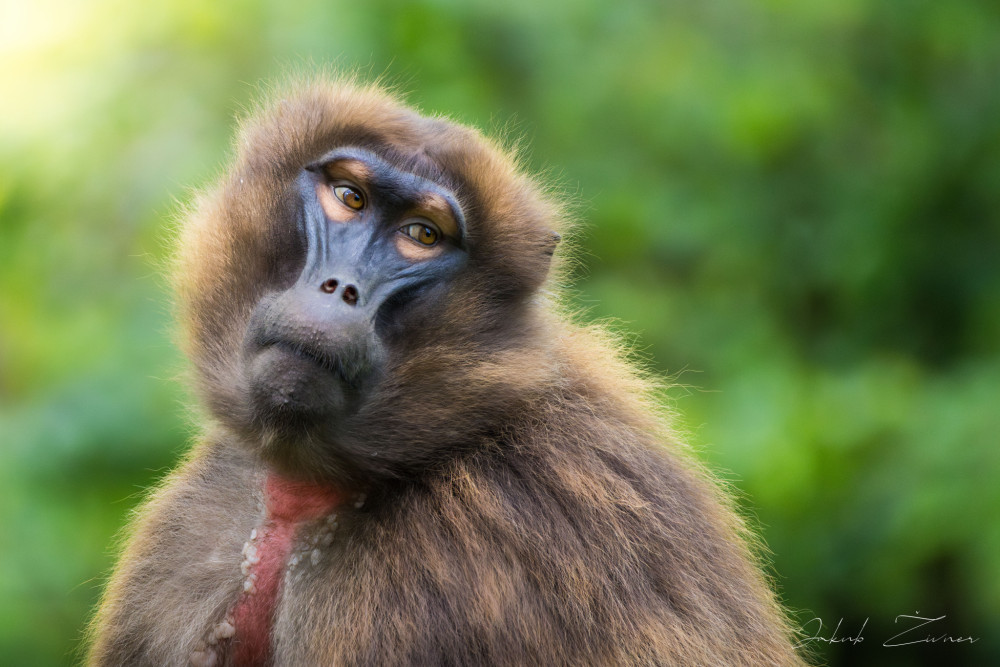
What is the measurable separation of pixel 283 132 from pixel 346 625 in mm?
1627

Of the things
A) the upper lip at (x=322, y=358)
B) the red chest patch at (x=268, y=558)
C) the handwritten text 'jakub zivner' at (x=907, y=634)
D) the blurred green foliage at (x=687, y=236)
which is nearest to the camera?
the upper lip at (x=322, y=358)

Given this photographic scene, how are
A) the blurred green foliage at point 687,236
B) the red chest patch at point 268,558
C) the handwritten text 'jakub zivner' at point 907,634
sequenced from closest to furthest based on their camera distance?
the red chest patch at point 268,558
the blurred green foliage at point 687,236
the handwritten text 'jakub zivner' at point 907,634

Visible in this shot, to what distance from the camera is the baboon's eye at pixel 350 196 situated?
323cm

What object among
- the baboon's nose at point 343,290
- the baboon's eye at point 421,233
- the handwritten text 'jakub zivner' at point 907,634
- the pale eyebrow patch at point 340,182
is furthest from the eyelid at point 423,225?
the handwritten text 'jakub zivner' at point 907,634

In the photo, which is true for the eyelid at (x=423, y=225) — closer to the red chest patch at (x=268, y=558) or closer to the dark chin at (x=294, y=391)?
the dark chin at (x=294, y=391)

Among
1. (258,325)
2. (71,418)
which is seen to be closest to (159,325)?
(71,418)

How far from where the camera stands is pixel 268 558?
3.21 m

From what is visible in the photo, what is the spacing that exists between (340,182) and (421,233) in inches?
12.2

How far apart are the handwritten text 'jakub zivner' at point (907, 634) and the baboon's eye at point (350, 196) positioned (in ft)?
9.91

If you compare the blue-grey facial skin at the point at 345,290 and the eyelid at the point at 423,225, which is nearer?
the blue-grey facial skin at the point at 345,290

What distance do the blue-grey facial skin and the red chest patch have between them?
1.13 ft

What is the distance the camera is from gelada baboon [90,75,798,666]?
291cm

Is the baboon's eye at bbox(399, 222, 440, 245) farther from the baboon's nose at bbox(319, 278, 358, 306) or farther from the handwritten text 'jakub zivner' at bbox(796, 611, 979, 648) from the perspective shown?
the handwritten text 'jakub zivner' at bbox(796, 611, 979, 648)

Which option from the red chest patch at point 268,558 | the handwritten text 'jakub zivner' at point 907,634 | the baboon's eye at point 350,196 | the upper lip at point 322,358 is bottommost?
the red chest patch at point 268,558
